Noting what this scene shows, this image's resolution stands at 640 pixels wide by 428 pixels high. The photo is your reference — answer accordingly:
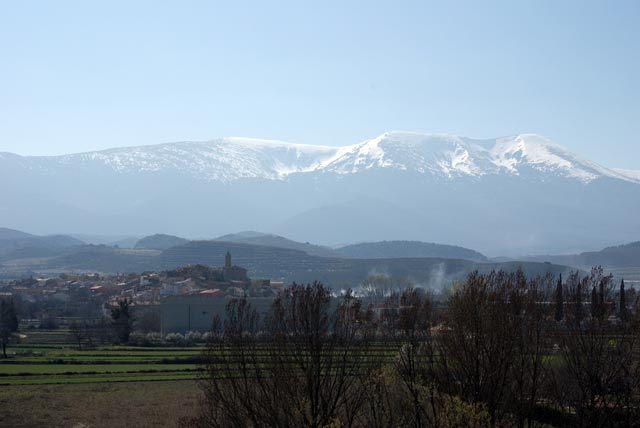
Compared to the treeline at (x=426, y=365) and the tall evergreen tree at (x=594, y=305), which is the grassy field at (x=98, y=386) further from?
the tall evergreen tree at (x=594, y=305)

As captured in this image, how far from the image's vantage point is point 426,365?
2816cm

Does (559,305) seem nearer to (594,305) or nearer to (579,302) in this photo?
(579,302)

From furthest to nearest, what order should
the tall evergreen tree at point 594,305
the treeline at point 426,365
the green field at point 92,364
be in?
the green field at point 92,364 < the tall evergreen tree at point 594,305 < the treeline at point 426,365

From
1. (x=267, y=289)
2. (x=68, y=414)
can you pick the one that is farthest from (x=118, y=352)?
(x=267, y=289)

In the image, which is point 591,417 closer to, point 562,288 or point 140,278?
point 562,288

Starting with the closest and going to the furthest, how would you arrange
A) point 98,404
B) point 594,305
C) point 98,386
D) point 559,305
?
point 594,305, point 559,305, point 98,404, point 98,386

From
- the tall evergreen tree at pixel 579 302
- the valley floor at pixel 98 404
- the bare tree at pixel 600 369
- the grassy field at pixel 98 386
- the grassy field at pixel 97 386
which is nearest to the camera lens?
the bare tree at pixel 600 369

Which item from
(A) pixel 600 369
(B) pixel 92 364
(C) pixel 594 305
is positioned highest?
(C) pixel 594 305

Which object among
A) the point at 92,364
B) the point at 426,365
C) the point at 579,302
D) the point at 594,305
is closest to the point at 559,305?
the point at 579,302

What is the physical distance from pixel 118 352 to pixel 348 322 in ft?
111

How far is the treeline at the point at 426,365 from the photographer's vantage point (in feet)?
76.4

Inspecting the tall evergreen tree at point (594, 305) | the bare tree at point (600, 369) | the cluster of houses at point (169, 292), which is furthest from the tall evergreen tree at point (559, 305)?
the cluster of houses at point (169, 292)

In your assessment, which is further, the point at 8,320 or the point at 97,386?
the point at 8,320

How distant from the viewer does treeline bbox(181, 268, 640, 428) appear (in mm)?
23297
